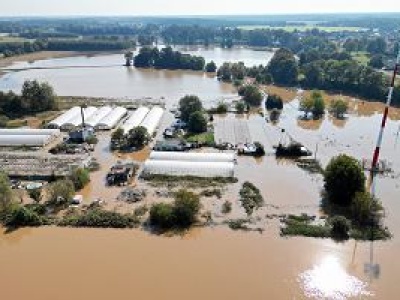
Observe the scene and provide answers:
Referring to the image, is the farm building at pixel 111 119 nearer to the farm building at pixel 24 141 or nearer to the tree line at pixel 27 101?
the farm building at pixel 24 141

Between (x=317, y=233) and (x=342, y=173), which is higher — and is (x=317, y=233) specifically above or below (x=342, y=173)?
below

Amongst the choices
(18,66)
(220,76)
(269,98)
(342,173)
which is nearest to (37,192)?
(342,173)

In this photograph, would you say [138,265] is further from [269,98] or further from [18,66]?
[18,66]

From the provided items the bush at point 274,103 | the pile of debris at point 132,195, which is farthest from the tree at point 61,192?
the bush at point 274,103

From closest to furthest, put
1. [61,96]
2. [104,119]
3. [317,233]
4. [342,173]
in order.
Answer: [317,233] → [342,173] → [104,119] → [61,96]

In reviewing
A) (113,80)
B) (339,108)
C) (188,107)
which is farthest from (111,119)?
(113,80)

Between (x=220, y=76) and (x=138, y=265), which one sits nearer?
(x=138, y=265)

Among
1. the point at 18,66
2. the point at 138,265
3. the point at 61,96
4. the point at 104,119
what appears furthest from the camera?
the point at 18,66

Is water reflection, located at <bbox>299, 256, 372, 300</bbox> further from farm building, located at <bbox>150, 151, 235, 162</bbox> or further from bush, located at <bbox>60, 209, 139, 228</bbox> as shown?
farm building, located at <bbox>150, 151, 235, 162</bbox>
